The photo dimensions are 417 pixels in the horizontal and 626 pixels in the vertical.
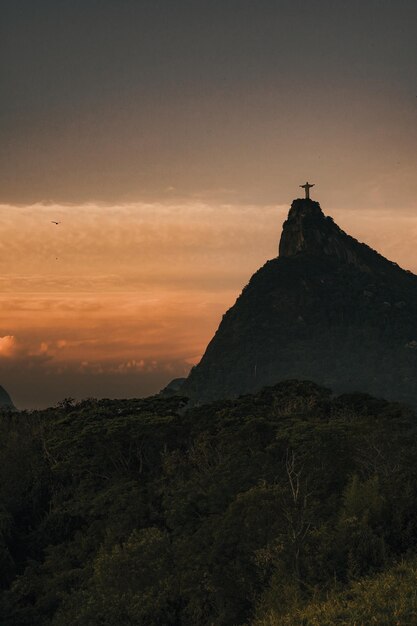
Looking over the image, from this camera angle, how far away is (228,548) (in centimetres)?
4591

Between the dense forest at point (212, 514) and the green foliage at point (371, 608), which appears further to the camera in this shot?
the dense forest at point (212, 514)

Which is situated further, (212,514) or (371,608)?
(212,514)

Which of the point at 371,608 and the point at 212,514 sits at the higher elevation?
the point at 371,608

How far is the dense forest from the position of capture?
1468 inches

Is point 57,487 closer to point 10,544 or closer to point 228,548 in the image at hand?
point 10,544

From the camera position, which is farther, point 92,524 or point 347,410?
point 347,410

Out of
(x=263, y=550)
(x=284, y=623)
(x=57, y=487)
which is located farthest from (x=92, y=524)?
(x=284, y=623)

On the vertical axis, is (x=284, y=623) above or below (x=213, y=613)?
above

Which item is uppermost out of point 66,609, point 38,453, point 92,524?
point 38,453

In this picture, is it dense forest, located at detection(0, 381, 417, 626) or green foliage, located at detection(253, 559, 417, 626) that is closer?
green foliage, located at detection(253, 559, 417, 626)

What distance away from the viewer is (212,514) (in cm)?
5372

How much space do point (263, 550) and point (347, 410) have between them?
39096 mm

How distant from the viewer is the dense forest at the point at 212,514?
37281 mm

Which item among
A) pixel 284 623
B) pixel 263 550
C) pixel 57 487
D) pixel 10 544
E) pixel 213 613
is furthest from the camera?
pixel 57 487
